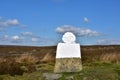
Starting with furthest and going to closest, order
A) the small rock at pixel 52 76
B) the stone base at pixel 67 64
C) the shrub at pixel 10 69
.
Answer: the shrub at pixel 10 69 < the stone base at pixel 67 64 < the small rock at pixel 52 76

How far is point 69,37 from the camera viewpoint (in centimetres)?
1436

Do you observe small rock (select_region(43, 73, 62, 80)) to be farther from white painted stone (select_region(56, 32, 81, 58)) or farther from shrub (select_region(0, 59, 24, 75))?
shrub (select_region(0, 59, 24, 75))

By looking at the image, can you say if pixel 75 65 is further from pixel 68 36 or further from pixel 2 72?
→ pixel 2 72

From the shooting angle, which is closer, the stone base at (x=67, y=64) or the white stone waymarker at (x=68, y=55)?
the white stone waymarker at (x=68, y=55)

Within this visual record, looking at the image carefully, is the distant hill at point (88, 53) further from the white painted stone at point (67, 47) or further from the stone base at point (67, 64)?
the white painted stone at point (67, 47)

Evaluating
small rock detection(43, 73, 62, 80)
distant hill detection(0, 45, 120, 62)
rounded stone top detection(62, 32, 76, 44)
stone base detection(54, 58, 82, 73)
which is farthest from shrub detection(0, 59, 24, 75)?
distant hill detection(0, 45, 120, 62)

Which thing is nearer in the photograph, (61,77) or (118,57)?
(61,77)

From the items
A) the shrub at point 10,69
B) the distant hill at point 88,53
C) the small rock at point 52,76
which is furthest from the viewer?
the distant hill at point 88,53

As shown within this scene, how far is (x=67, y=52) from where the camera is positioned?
14.5 m

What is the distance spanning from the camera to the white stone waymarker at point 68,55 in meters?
14.4

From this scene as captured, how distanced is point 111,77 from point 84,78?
1.02 m

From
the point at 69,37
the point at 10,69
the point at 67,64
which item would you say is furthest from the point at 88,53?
the point at 69,37

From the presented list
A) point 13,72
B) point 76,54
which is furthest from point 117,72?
point 13,72

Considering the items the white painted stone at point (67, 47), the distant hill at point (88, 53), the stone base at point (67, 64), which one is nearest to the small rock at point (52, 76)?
the stone base at point (67, 64)
